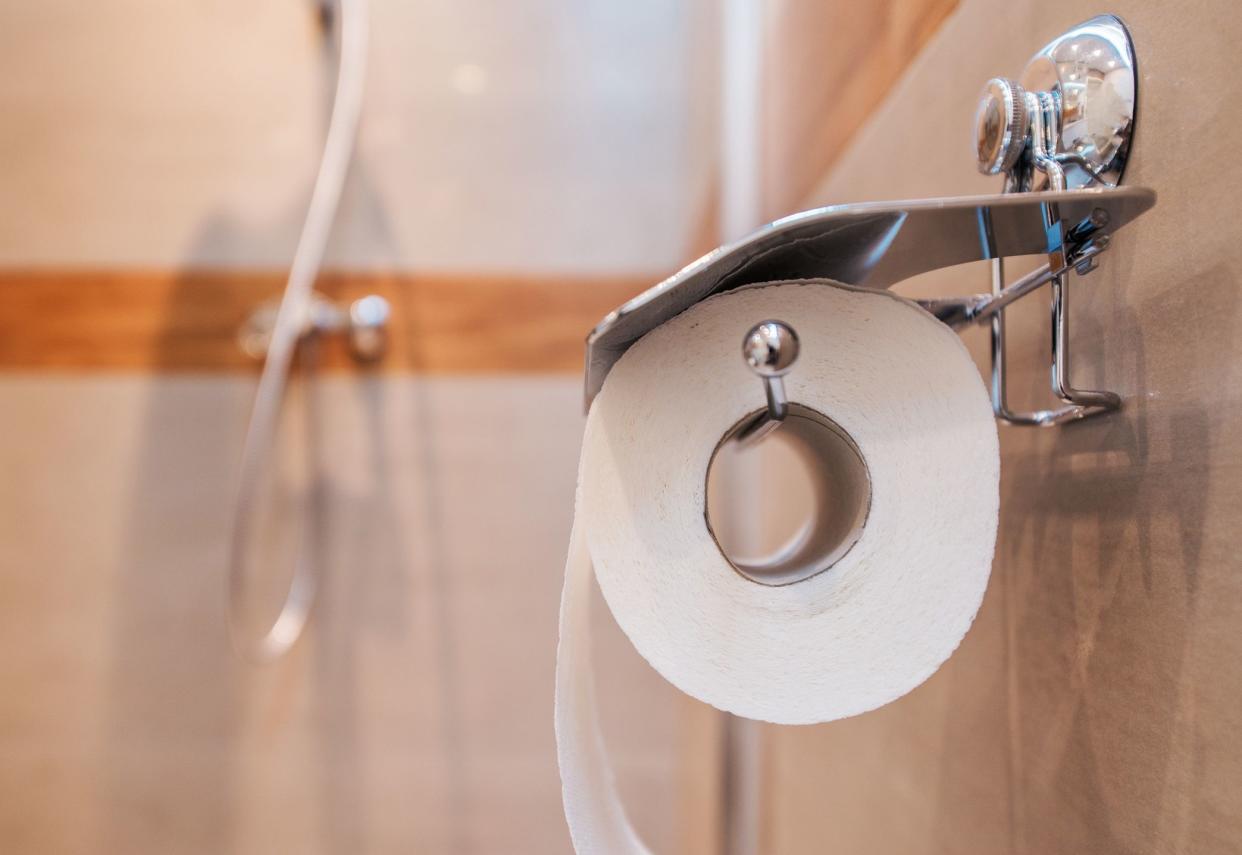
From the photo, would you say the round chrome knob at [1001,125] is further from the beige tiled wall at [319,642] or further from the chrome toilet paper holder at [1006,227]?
the beige tiled wall at [319,642]

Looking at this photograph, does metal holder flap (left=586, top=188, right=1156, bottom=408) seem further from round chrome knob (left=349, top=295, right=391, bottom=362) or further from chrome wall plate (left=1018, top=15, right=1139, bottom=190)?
round chrome knob (left=349, top=295, right=391, bottom=362)

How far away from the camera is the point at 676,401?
320 mm

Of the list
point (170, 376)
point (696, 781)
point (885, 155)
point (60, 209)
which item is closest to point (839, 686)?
point (885, 155)

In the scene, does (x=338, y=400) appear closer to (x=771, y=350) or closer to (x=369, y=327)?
(x=369, y=327)

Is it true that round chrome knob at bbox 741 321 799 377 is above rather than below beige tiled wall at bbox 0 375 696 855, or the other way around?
above

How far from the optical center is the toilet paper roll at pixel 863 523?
11.8 inches

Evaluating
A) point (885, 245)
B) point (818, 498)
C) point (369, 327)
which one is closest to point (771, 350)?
point (885, 245)

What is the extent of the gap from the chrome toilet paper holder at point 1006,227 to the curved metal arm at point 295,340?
2.51 ft

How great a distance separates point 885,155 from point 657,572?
1.17 ft

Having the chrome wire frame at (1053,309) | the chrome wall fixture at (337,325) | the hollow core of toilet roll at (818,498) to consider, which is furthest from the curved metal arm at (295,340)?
the chrome wire frame at (1053,309)

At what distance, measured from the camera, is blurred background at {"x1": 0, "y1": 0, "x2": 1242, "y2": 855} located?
1057mm

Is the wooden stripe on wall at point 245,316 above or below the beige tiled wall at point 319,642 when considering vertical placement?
above

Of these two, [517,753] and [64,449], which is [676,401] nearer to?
[517,753]

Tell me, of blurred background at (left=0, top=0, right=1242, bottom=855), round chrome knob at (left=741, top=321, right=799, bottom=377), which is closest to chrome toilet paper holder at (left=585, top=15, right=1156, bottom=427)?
round chrome knob at (left=741, top=321, right=799, bottom=377)
